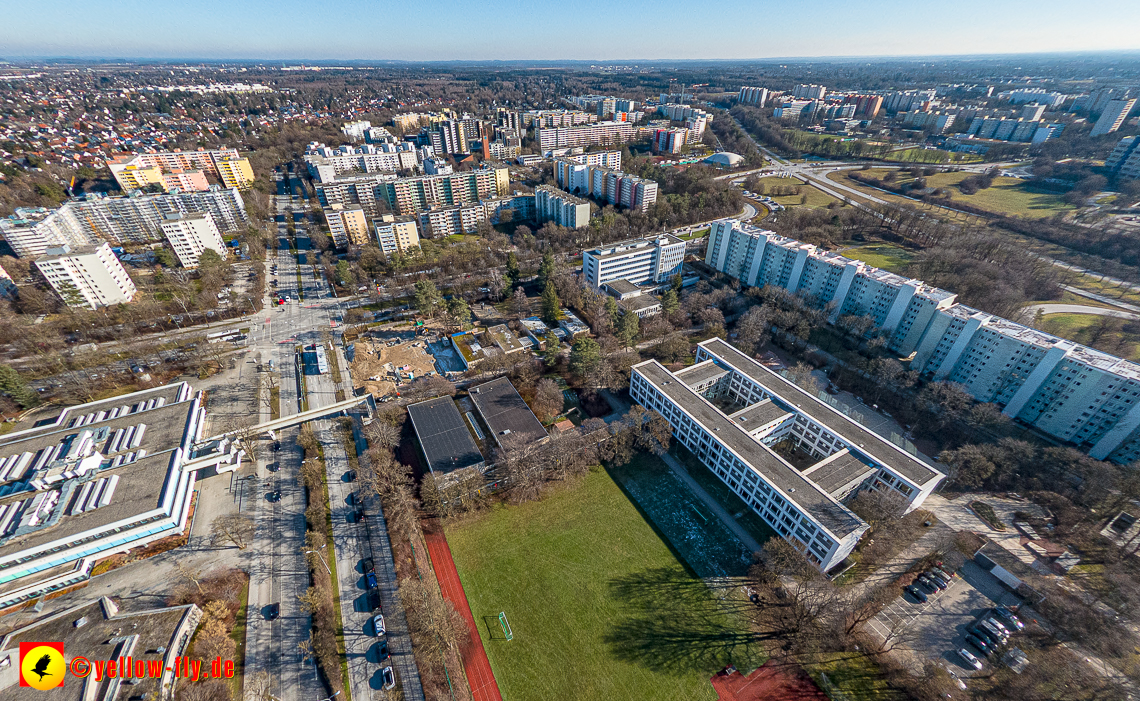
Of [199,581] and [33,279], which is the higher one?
[33,279]

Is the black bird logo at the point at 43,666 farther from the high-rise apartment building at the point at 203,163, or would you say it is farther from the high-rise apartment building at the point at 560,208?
the high-rise apartment building at the point at 203,163

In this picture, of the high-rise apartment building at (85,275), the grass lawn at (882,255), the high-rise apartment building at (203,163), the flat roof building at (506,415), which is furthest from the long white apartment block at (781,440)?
the high-rise apartment building at (203,163)

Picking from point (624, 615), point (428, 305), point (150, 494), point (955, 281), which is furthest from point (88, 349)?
point (955, 281)

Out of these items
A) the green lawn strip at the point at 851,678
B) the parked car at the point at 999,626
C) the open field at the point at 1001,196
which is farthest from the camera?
the open field at the point at 1001,196

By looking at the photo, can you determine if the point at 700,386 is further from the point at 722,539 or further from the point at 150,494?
the point at 150,494

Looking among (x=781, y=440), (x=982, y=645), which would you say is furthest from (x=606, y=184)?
(x=982, y=645)

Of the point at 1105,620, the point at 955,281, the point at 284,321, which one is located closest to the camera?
the point at 1105,620
